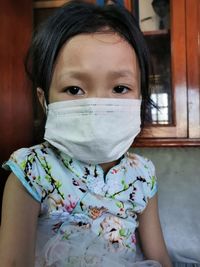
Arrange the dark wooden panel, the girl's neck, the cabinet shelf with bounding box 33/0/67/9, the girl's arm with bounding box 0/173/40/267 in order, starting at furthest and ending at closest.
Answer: the cabinet shelf with bounding box 33/0/67/9 < the dark wooden panel < the girl's neck < the girl's arm with bounding box 0/173/40/267

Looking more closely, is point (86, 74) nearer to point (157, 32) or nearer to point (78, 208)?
point (78, 208)

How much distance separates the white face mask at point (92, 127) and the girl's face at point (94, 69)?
20 mm

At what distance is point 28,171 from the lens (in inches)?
25.3

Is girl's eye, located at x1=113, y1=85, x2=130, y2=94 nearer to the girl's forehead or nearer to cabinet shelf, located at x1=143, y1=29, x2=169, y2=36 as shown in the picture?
the girl's forehead

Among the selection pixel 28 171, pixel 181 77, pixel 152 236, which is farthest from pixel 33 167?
pixel 181 77

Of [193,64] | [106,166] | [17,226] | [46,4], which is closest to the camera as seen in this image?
[17,226]

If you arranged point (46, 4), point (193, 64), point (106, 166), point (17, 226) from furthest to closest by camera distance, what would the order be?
point (46, 4), point (193, 64), point (106, 166), point (17, 226)

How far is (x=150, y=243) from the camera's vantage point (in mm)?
788

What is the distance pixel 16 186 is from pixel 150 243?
346 mm

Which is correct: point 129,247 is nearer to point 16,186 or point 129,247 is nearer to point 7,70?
point 16,186

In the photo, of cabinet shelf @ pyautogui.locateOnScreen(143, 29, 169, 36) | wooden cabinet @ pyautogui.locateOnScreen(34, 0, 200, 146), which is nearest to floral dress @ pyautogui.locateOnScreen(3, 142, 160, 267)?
wooden cabinet @ pyautogui.locateOnScreen(34, 0, 200, 146)

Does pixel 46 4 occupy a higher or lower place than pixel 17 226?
higher

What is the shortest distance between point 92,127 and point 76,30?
0.65 ft

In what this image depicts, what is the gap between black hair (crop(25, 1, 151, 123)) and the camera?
2.23 ft
